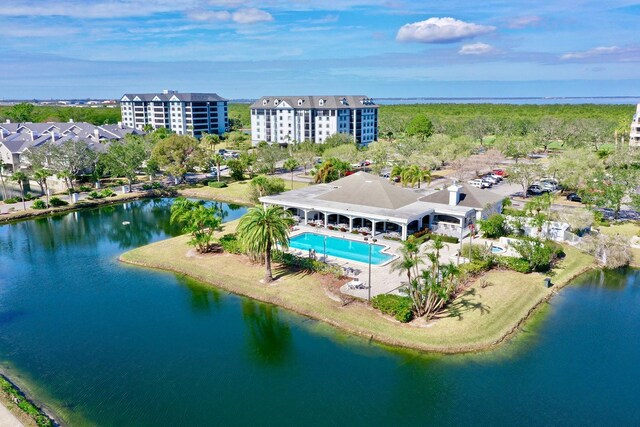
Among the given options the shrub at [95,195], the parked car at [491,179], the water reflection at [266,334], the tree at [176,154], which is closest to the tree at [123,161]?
the tree at [176,154]

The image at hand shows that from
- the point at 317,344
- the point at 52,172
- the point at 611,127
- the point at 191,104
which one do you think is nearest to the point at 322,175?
the point at 52,172

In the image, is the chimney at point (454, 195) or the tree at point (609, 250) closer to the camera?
the tree at point (609, 250)

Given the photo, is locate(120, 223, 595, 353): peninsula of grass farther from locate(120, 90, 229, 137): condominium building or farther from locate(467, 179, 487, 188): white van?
locate(120, 90, 229, 137): condominium building

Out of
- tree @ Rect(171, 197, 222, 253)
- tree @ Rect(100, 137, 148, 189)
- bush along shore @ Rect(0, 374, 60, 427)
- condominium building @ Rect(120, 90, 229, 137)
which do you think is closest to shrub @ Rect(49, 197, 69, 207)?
tree @ Rect(100, 137, 148, 189)

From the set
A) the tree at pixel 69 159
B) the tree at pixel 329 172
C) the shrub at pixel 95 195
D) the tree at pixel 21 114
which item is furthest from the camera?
the tree at pixel 21 114

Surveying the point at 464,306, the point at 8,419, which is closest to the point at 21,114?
the point at 8,419

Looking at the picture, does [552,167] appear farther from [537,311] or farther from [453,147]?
[537,311]

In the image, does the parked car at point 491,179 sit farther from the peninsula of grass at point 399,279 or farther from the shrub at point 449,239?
the peninsula of grass at point 399,279
